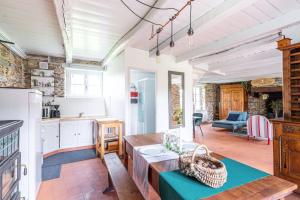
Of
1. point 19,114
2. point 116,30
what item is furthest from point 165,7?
point 19,114

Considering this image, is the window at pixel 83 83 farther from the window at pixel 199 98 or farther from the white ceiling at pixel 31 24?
the window at pixel 199 98

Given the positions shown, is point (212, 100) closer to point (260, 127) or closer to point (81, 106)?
point (260, 127)

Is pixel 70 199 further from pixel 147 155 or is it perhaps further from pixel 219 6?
pixel 219 6

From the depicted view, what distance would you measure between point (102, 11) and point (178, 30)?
1.33m

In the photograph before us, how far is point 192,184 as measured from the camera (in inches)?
42.5

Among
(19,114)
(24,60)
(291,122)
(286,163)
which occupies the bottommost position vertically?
(286,163)

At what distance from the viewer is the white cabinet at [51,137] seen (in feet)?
12.6

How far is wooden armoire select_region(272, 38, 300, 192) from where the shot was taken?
2.24 m

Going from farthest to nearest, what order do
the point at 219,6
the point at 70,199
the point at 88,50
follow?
the point at 88,50, the point at 70,199, the point at 219,6

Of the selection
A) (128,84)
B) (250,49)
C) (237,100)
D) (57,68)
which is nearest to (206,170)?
(128,84)

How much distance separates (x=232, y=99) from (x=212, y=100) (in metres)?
1.16

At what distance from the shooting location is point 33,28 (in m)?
2.84

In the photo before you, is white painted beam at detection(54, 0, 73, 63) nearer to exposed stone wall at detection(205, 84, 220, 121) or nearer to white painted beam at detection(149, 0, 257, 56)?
white painted beam at detection(149, 0, 257, 56)

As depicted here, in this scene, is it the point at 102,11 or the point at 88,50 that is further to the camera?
the point at 88,50
